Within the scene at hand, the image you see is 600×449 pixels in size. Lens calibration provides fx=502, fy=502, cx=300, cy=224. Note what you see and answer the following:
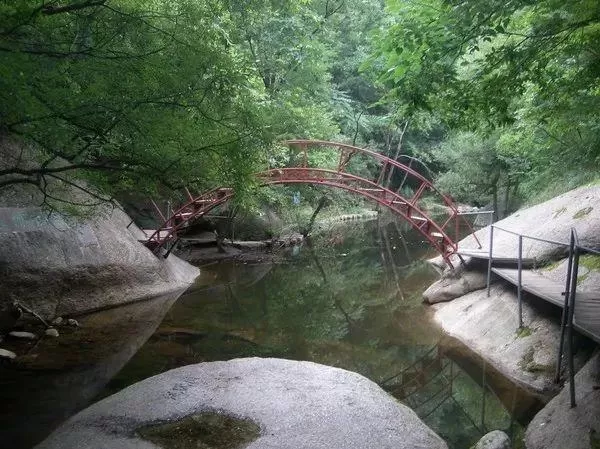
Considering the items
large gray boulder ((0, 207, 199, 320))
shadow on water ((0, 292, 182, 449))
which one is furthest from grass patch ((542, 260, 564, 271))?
large gray boulder ((0, 207, 199, 320))

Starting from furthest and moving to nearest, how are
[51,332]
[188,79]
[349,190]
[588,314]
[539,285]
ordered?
[349,190] → [51,332] → [539,285] → [588,314] → [188,79]

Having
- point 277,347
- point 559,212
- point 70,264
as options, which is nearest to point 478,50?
point 277,347

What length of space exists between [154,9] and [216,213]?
555 inches

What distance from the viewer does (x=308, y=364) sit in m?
7.82

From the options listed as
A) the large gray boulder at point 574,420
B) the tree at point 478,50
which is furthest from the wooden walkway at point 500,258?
the tree at point 478,50

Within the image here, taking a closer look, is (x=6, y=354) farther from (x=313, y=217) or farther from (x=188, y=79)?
(x=313, y=217)

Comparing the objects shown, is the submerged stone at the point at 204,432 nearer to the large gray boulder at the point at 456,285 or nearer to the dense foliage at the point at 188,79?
the dense foliage at the point at 188,79

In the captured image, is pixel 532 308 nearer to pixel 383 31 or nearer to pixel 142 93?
pixel 383 31

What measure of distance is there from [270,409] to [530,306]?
5694 mm

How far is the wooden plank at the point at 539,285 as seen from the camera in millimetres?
7828

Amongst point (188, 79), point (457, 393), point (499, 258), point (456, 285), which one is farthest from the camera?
point (456, 285)

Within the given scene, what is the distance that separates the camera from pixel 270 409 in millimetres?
6172

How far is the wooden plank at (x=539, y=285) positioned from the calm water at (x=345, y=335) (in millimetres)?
1527

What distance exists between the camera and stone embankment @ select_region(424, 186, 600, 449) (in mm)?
7438
